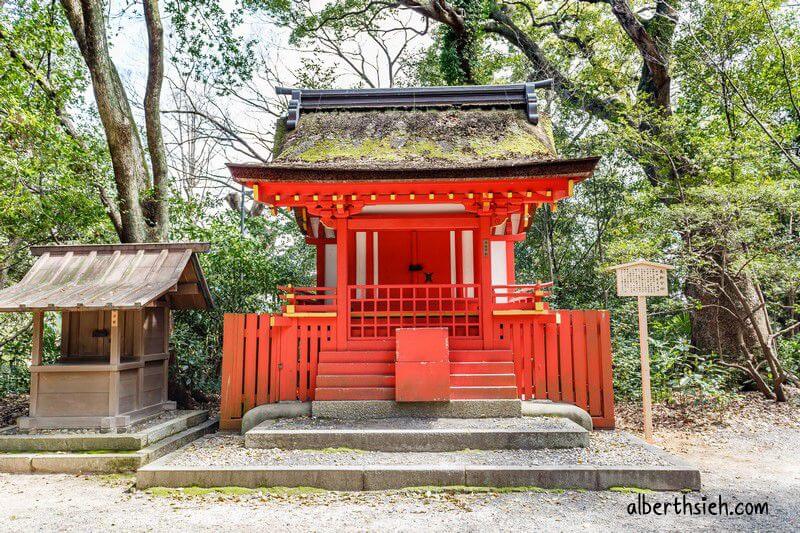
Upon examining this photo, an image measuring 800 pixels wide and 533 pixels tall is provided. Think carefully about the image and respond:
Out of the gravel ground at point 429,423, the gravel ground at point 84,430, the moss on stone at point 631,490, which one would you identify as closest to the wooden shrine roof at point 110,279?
the gravel ground at point 84,430

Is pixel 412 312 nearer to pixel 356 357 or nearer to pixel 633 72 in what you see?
pixel 356 357

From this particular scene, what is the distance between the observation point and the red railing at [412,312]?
7043 millimetres

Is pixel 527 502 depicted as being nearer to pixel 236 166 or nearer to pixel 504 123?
pixel 236 166

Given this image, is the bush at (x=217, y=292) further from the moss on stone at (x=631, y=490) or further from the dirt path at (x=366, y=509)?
the moss on stone at (x=631, y=490)

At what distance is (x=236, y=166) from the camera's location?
6164mm

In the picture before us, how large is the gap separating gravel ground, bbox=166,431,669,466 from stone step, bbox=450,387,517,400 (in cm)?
103

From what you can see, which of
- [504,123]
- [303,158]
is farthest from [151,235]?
[504,123]

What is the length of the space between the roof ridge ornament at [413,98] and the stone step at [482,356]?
14.9 feet

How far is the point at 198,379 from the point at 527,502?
6581 mm

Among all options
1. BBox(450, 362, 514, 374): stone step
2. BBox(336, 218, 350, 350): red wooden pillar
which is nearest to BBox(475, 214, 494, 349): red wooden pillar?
BBox(450, 362, 514, 374): stone step

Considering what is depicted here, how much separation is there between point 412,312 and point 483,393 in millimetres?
1574

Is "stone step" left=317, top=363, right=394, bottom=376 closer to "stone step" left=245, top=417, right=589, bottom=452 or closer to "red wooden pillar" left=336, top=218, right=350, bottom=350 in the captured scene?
"red wooden pillar" left=336, top=218, right=350, bottom=350

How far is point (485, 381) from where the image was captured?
21.0 feet

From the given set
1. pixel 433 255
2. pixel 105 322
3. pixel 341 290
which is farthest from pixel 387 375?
pixel 105 322
